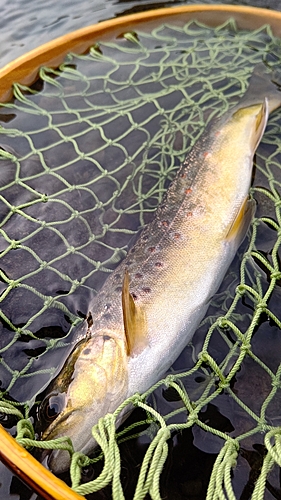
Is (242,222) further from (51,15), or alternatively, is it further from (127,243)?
(51,15)

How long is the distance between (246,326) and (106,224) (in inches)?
48.0

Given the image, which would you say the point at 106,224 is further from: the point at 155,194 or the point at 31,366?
the point at 31,366

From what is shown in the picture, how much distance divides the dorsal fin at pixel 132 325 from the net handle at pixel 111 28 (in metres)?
2.24

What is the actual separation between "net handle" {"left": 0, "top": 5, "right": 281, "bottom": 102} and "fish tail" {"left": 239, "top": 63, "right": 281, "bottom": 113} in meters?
0.37

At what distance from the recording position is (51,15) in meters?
6.14

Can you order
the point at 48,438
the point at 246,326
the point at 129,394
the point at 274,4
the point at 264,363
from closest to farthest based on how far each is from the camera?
the point at 48,438, the point at 129,394, the point at 264,363, the point at 246,326, the point at 274,4

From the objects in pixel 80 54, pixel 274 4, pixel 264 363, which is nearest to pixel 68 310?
pixel 264 363

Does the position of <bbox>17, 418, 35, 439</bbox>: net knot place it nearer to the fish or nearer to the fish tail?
the fish

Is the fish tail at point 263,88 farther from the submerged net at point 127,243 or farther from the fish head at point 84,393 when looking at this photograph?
the fish head at point 84,393

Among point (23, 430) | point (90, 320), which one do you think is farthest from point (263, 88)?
point (23, 430)

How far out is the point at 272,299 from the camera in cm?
294

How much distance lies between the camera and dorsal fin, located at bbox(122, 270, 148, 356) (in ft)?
7.70

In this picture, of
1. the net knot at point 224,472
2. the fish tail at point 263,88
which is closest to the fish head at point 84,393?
the net knot at point 224,472

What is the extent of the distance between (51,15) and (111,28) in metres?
→ 2.49
